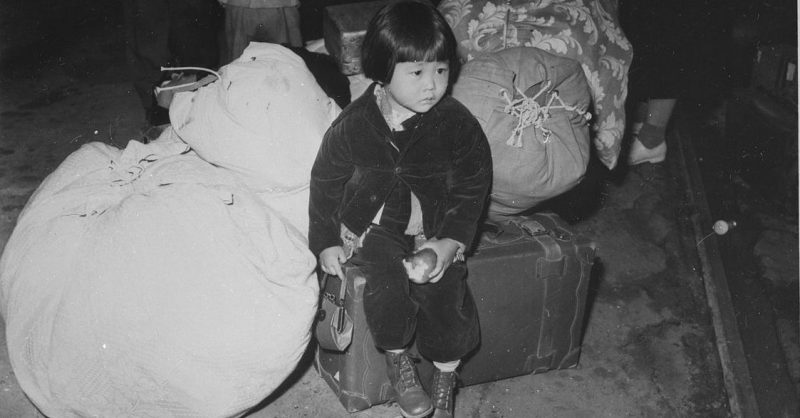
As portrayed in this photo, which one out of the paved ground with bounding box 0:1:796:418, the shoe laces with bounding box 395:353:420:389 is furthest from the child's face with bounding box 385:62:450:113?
the paved ground with bounding box 0:1:796:418

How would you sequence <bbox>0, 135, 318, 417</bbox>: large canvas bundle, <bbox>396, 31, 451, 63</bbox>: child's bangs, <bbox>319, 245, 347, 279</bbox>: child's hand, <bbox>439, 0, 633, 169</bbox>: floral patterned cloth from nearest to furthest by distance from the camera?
<bbox>396, 31, 451, 63</bbox>: child's bangs
<bbox>0, 135, 318, 417</bbox>: large canvas bundle
<bbox>319, 245, 347, 279</bbox>: child's hand
<bbox>439, 0, 633, 169</bbox>: floral patterned cloth

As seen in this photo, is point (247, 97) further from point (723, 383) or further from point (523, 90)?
point (723, 383)

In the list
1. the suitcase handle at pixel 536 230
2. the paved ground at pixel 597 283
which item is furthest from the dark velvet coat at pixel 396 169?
the paved ground at pixel 597 283

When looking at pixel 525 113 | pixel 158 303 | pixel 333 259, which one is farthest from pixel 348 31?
pixel 158 303

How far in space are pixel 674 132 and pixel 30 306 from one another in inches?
123

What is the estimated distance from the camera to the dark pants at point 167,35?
3.04 meters

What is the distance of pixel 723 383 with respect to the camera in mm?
2338

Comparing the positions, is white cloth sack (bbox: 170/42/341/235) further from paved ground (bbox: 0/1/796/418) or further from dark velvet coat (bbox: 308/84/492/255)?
paved ground (bbox: 0/1/796/418)

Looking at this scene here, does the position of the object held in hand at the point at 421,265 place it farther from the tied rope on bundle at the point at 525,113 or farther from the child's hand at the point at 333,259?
the tied rope on bundle at the point at 525,113

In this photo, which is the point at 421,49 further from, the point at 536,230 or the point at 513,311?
the point at 513,311

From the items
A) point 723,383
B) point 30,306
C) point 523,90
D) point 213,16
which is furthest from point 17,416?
point 723,383

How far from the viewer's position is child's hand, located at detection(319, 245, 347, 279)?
185 centimetres

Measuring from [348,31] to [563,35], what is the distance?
2.29 feet

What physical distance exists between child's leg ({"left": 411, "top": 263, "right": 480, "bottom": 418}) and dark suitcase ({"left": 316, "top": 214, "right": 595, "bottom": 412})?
0.12 meters
